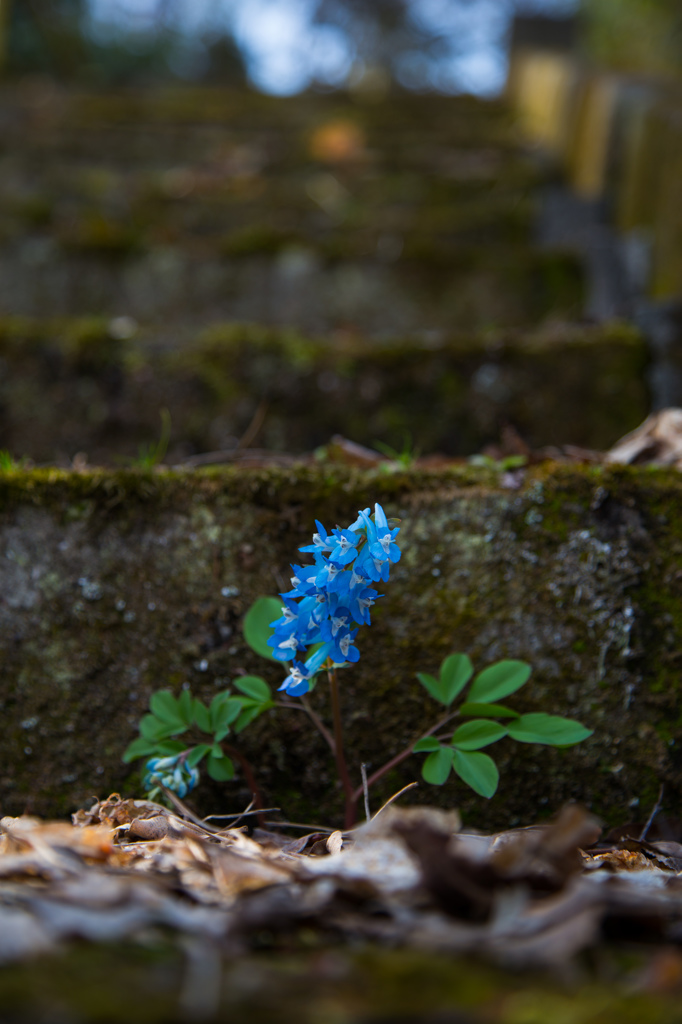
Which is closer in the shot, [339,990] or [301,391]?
[339,990]

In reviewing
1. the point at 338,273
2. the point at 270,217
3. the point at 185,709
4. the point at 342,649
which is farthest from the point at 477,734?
the point at 270,217

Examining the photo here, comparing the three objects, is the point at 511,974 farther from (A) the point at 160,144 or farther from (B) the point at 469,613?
(A) the point at 160,144

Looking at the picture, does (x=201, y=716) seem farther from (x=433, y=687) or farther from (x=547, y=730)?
(x=547, y=730)

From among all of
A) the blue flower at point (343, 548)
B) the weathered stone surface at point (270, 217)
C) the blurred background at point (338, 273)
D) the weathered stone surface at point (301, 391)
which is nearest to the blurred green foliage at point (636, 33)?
the blurred background at point (338, 273)

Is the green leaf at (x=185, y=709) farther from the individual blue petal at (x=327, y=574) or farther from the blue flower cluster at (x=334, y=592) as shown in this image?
the individual blue petal at (x=327, y=574)

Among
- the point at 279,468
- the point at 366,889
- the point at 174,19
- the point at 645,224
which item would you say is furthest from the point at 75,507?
the point at 174,19
